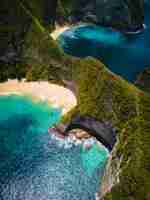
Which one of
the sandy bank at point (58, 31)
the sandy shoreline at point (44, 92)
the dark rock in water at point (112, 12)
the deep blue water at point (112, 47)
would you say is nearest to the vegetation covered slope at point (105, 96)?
the sandy shoreline at point (44, 92)

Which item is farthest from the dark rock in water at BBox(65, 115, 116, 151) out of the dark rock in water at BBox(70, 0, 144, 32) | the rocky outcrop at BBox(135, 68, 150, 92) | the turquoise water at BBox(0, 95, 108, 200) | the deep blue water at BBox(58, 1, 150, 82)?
the dark rock in water at BBox(70, 0, 144, 32)

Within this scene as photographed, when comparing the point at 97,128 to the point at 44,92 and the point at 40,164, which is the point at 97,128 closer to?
the point at 40,164

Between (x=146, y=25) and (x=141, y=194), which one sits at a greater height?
(x=146, y=25)

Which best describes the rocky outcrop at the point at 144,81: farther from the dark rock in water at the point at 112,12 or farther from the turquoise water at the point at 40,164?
the dark rock in water at the point at 112,12

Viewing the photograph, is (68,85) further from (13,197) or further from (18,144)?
(13,197)

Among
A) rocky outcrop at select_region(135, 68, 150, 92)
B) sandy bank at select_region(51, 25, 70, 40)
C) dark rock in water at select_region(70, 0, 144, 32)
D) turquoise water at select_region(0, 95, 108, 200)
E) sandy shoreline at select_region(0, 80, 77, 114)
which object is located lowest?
turquoise water at select_region(0, 95, 108, 200)

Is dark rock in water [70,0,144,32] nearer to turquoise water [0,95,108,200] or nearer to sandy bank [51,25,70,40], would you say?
sandy bank [51,25,70,40]

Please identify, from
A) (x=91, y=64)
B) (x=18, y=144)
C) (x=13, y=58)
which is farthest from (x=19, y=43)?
(x=18, y=144)
